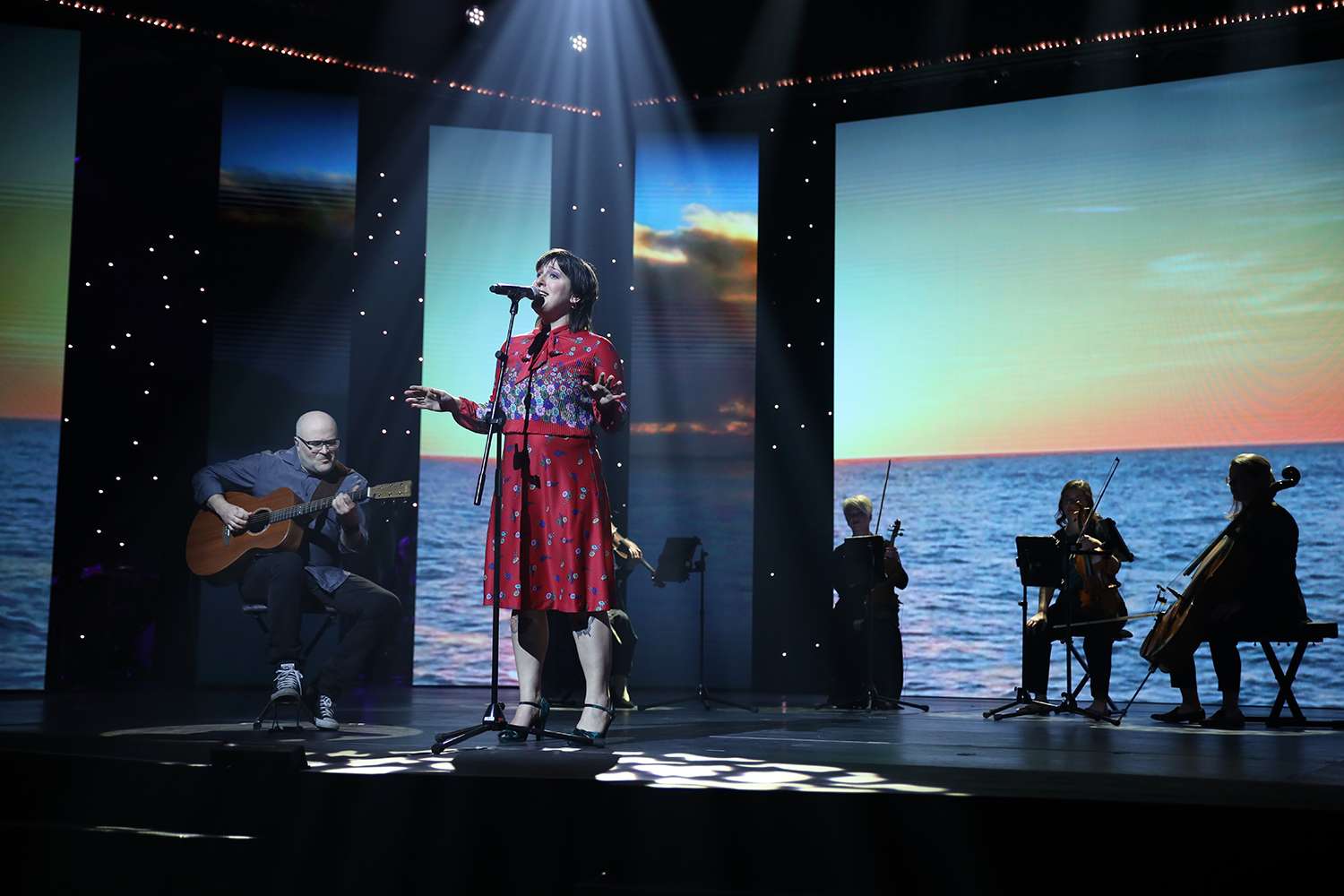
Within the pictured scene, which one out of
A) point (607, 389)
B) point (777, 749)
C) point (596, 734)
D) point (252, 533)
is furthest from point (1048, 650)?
point (252, 533)

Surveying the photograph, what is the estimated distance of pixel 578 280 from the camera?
13.0 ft

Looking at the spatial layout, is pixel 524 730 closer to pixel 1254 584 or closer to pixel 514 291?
pixel 514 291

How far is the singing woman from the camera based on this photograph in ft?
12.3

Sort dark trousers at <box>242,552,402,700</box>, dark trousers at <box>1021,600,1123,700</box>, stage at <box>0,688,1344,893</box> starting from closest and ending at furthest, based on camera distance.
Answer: stage at <box>0,688,1344,893</box>
dark trousers at <box>242,552,402,700</box>
dark trousers at <box>1021,600,1123,700</box>

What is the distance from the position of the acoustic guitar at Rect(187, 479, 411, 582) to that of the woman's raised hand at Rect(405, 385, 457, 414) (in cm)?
82

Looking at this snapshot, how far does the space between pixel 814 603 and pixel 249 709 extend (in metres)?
3.54

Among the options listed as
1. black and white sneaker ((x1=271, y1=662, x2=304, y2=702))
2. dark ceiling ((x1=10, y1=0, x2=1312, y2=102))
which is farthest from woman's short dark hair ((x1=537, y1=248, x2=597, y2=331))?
dark ceiling ((x1=10, y1=0, x2=1312, y2=102))

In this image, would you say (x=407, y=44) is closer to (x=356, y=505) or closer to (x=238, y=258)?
(x=238, y=258)

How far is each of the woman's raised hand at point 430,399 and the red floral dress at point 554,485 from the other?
0.06 m

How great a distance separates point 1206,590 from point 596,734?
3.12 meters

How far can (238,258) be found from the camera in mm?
7172

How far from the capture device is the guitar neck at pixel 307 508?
453cm

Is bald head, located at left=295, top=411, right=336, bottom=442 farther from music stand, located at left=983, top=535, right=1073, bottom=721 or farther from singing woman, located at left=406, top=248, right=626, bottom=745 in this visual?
music stand, located at left=983, top=535, right=1073, bottom=721

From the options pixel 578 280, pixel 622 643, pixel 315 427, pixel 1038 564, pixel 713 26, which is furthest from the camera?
pixel 713 26
